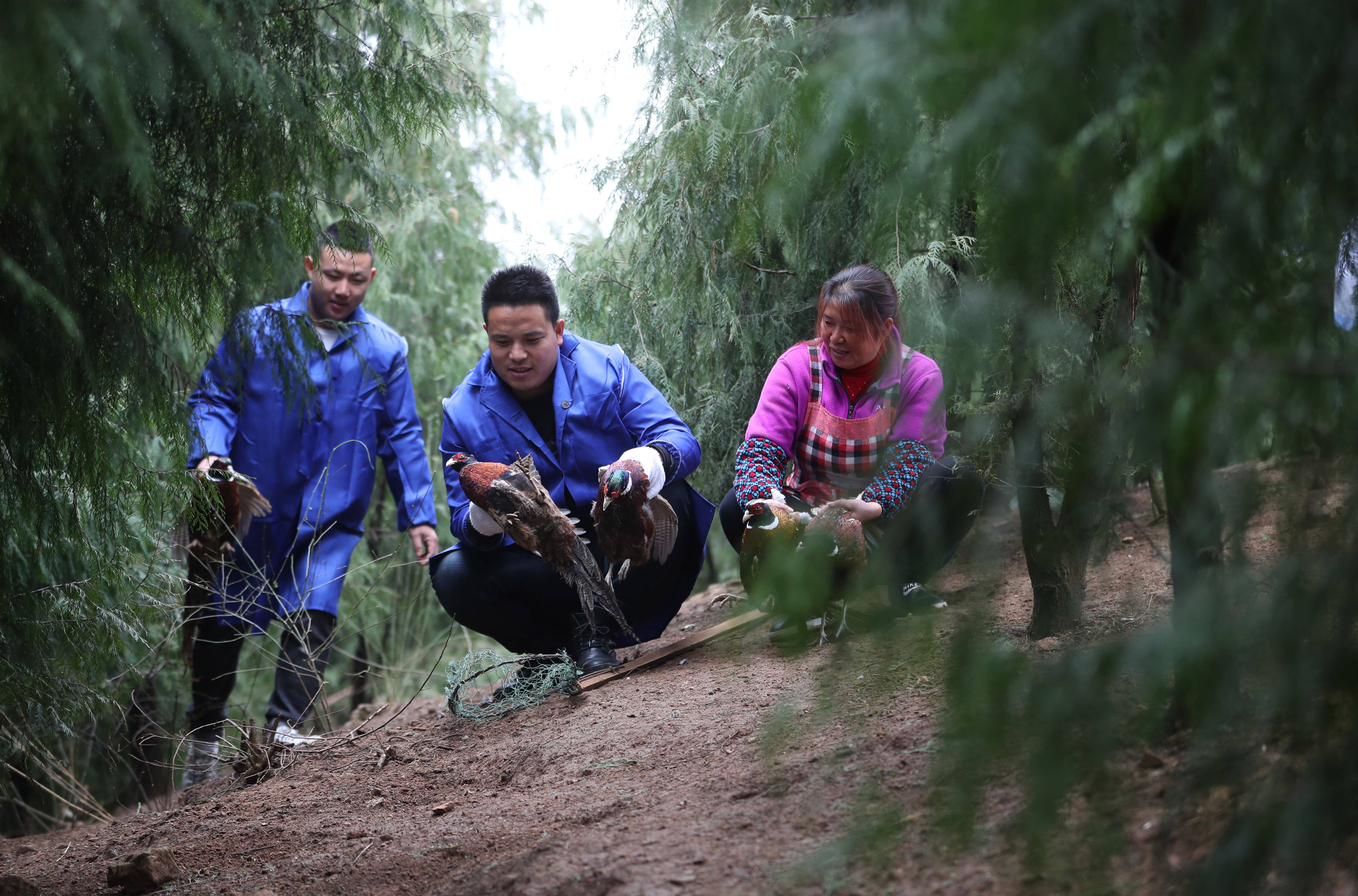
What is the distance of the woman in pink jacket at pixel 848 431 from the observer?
2930mm

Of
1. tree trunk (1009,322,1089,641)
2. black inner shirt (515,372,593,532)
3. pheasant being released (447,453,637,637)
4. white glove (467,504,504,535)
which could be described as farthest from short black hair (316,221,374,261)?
tree trunk (1009,322,1089,641)

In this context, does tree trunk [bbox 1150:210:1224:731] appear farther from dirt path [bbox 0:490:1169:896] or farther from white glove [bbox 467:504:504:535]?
white glove [bbox 467:504:504:535]

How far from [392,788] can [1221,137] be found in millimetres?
2464

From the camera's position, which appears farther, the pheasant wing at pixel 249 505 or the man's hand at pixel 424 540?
the man's hand at pixel 424 540

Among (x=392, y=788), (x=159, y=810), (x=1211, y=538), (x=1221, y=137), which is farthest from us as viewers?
(x=159, y=810)

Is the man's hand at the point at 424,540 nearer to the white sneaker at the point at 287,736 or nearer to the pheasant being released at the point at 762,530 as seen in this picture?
the white sneaker at the point at 287,736

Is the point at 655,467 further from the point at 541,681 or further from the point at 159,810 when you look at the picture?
the point at 159,810

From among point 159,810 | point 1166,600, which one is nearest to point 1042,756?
point 1166,600

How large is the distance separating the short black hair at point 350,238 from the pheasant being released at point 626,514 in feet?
3.29

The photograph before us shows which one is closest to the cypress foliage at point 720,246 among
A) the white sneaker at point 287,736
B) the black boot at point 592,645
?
the black boot at point 592,645

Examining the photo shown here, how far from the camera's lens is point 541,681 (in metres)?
3.29

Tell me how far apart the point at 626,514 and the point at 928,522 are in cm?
192

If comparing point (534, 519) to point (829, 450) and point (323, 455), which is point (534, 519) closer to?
point (829, 450)

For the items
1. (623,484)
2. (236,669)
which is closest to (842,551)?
(623,484)
